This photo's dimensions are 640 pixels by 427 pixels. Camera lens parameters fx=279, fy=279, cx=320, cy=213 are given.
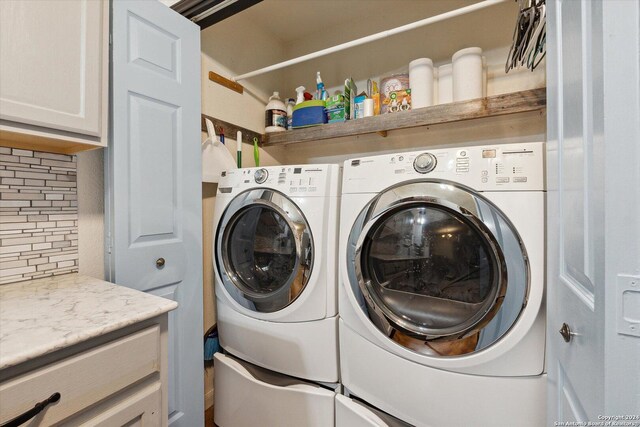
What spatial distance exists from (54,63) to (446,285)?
1.46m

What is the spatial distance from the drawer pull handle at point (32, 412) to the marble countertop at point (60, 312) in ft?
0.37

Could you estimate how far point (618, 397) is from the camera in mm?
457

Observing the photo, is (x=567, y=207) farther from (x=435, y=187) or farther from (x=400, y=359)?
(x=400, y=359)

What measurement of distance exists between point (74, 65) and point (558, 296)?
1.57 meters

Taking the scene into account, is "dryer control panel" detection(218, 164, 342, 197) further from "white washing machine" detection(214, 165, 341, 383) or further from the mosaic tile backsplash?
the mosaic tile backsplash

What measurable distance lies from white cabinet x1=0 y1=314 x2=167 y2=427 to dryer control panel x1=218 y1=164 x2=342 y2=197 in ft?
2.34

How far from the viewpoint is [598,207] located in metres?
0.49

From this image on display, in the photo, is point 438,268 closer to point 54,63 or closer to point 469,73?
point 469,73

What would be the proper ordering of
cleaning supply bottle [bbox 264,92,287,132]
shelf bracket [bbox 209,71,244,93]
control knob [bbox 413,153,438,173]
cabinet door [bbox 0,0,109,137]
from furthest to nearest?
1. cleaning supply bottle [bbox 264,92,287,132]
2. shelf bracket [bbox 209,71,244,93]
3. control knob [bbox 413,153,438,173]
4. cabinet door [bbox 0,0,109,137]

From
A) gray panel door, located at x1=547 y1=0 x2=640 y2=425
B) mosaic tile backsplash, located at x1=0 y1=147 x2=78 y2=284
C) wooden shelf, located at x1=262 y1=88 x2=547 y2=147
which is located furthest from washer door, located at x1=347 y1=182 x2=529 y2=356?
mosaic tile backsplash, located at x1=0 y1=147 x2=78 y2=284

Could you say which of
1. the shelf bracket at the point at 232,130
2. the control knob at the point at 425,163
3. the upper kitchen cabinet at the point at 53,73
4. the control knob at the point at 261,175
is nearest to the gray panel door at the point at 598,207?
the control knob at the point at 425,163

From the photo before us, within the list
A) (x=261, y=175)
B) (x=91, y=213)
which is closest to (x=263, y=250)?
(x=261, y=175)

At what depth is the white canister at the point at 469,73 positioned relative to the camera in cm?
142

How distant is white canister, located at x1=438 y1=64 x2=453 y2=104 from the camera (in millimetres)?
1593
